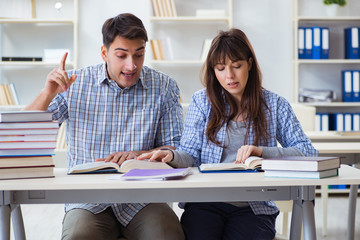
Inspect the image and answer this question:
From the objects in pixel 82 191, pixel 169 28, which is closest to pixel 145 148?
pixel 82 191

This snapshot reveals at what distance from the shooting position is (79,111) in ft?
6.52

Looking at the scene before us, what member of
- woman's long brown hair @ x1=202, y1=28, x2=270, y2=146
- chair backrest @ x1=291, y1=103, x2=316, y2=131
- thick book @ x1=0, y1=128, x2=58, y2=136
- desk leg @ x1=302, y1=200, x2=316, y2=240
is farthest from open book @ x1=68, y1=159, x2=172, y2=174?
chair backrest @ x1=291, y1=103, x2=316, y2=131

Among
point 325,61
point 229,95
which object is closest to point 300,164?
point 229,95

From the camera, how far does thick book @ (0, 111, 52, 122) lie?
1490mm

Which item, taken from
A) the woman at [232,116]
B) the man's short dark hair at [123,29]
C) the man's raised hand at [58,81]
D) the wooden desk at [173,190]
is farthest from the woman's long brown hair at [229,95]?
the man's raised hand at [58,81]

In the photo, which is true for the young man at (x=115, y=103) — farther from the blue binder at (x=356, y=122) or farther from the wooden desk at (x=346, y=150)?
the blue binder at (x=356, y=122)

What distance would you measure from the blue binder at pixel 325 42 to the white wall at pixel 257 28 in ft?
1.06

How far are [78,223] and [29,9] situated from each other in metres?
3.46

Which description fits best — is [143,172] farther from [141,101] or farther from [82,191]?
[141,101]

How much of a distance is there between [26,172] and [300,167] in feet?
2.59

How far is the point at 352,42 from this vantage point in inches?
183

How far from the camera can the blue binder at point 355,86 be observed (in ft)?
15.1

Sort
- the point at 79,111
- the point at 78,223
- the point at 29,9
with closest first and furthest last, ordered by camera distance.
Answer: the point at 78,223 → the point at 79,111 → the point at 29,9

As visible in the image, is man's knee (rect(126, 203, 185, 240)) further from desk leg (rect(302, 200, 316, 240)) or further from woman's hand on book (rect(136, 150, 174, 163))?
desk leg (rect(302, 200, 316, 240))
